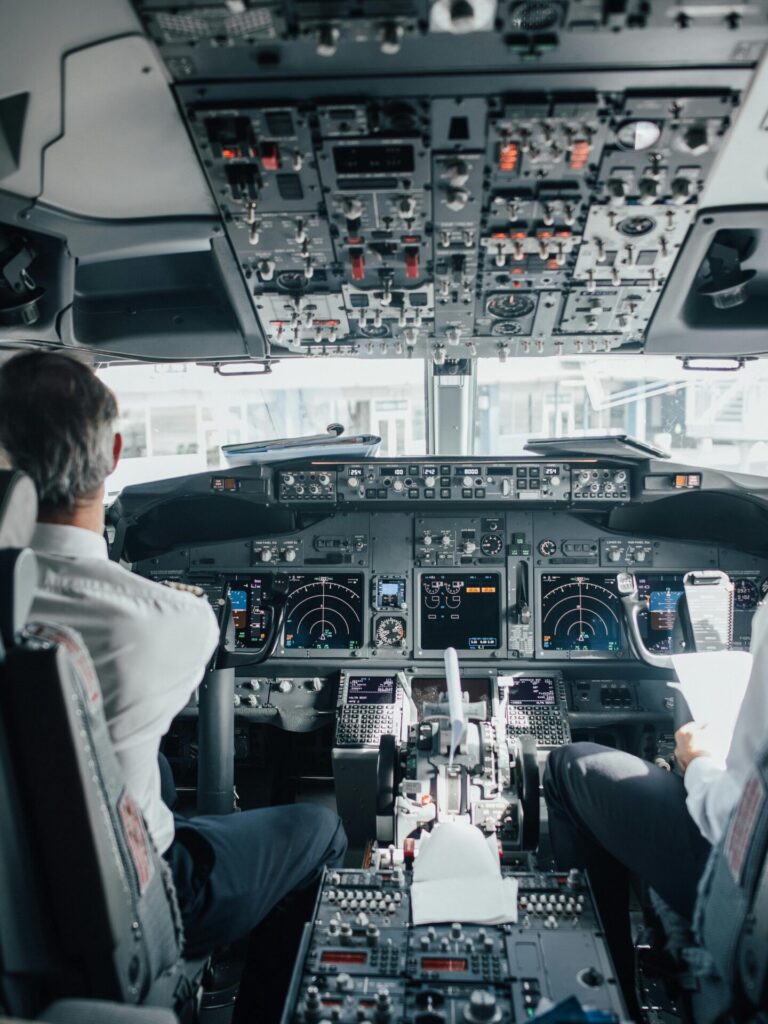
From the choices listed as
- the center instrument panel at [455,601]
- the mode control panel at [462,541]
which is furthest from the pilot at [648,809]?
the mode control panel at [462,541]

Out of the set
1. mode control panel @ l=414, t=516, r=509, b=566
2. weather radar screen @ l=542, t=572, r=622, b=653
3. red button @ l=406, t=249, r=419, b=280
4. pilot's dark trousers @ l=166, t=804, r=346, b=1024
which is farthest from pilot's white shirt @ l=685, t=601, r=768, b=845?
mode control panel @ l=414, t=516, r=509, b=566

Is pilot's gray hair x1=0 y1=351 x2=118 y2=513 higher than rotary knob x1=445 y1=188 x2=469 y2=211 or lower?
lower

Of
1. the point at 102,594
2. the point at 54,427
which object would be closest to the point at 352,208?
the point at 54,427

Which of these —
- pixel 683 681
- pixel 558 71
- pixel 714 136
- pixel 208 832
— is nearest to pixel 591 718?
pixel 683 681

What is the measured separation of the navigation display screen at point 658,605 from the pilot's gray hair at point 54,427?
8.11ft

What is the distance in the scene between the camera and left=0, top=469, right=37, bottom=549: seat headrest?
109cm

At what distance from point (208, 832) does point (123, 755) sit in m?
0.45

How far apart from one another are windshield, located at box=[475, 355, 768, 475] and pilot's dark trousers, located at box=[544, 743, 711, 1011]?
1.63 m

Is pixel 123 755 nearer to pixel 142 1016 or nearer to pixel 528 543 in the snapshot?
pixel 142 1016

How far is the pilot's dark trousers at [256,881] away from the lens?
164 centimetres

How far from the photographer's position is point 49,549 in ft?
4.52

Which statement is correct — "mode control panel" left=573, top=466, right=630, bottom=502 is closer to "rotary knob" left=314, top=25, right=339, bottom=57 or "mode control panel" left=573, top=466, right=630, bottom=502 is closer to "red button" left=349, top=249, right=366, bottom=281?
"red button" left=349, top=249, right=366, bottom=281

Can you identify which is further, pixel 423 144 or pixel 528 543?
pixel 528 543

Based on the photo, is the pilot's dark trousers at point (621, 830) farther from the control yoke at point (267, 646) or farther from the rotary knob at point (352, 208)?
the rotary knob at point (352, 208)
